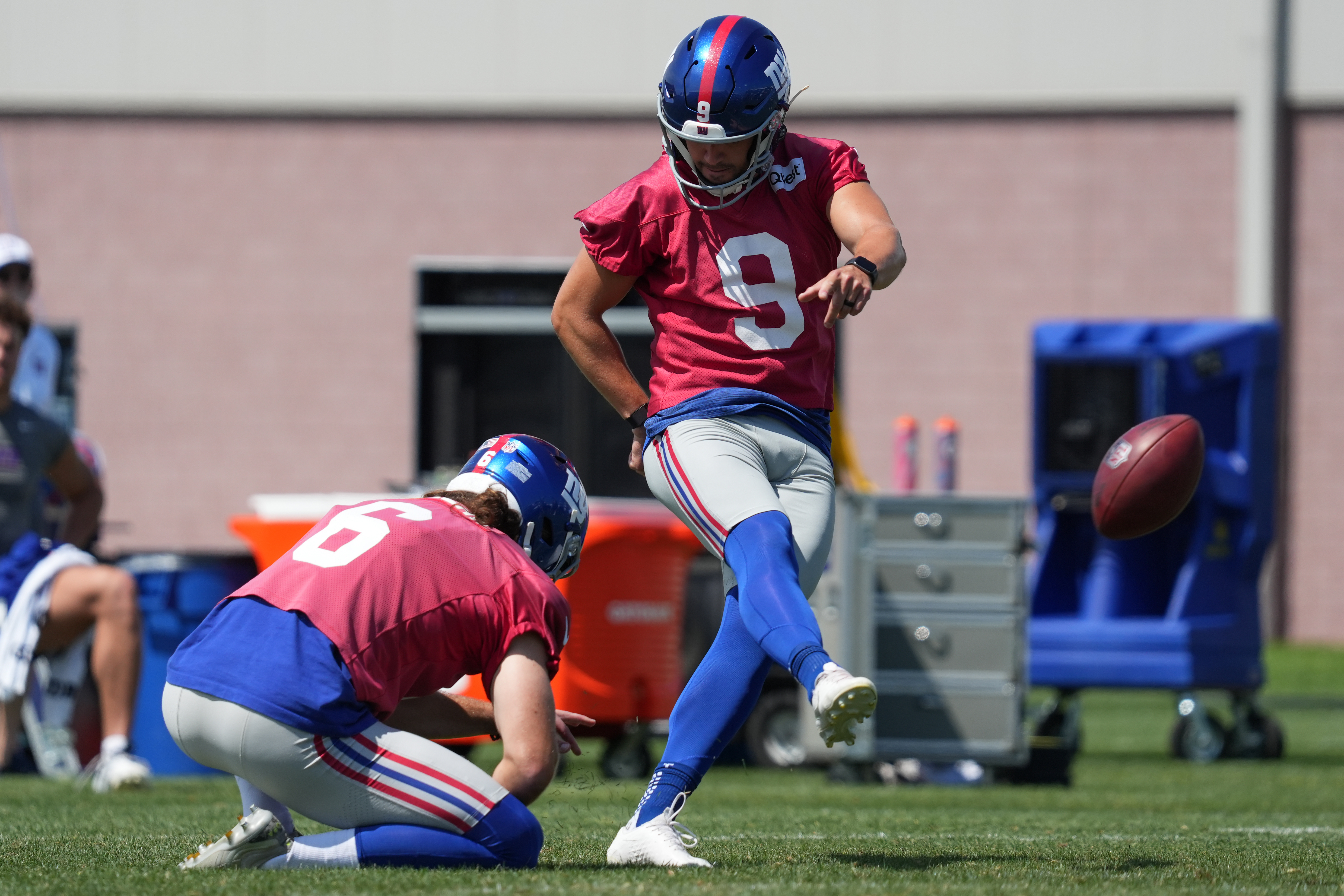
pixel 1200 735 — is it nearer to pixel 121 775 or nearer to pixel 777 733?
pixel 777 733

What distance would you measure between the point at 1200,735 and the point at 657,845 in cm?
654

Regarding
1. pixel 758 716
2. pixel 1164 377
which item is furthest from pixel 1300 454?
pixel 758 716

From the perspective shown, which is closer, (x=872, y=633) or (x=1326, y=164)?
(x=872, y=633)

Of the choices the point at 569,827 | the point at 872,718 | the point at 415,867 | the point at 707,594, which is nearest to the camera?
the point at 415,867

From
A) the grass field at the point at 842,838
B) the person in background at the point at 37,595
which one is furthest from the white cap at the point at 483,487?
the person in background at the point at 37,595

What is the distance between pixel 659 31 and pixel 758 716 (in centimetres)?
770

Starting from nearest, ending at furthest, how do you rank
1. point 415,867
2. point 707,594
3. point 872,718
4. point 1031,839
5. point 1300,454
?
1. point 415,867
2. point 1031,839
3. point 872,718
4. point 707,594
5. point 1300,454

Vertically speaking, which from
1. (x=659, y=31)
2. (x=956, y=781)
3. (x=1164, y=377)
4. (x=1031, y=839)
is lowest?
(x=956, y=781)

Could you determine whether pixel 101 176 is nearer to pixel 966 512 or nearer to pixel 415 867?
pixel 966 512

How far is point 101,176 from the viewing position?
51.9 feet

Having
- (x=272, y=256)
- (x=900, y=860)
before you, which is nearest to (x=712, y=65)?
(x=900, y=860)

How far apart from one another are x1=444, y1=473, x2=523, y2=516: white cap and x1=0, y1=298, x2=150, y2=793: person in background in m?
3.52

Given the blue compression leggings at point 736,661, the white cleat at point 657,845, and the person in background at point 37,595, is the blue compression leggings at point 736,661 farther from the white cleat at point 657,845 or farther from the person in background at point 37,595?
the person in background at point 37,595

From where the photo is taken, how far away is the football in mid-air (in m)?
5.28
